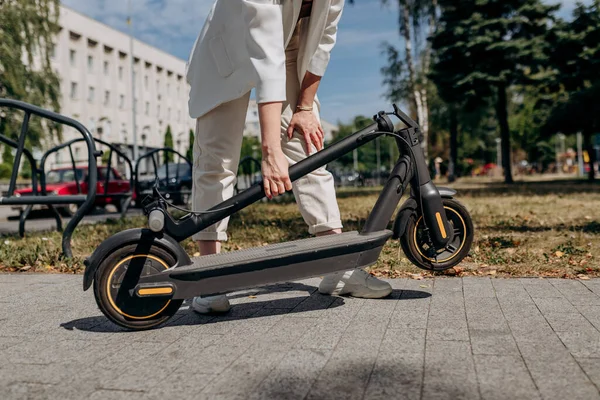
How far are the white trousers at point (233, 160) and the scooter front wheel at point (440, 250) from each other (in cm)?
41

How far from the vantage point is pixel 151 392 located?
2096 millimetres

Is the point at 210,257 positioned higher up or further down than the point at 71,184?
further down

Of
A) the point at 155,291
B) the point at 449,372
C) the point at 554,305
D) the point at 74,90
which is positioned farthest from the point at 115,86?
the point at 449,372

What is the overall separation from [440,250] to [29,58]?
950 inches

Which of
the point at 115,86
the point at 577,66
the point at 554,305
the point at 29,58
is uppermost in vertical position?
the point at 115,86

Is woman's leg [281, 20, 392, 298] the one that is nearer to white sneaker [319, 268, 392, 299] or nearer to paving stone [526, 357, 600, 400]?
white sneaker [319, 268, 392, 299]

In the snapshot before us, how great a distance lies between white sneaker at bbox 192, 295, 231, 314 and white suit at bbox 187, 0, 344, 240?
1.05 ft

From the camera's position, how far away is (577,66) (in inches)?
1113

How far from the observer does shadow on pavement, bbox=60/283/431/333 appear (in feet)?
10.0

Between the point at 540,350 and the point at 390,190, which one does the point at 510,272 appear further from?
the point at 540,350

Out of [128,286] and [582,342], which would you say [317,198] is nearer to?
[128,286]

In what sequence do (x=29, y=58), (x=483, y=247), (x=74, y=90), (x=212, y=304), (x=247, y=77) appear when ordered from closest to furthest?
(x=247, y=77), (x=212, y=304), (x=483, y=247), (x=29, y=58), (x=74, y=90)

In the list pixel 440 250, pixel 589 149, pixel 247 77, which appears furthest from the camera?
pixel 589 149

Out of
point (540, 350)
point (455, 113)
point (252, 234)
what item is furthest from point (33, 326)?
point (455, 113)
